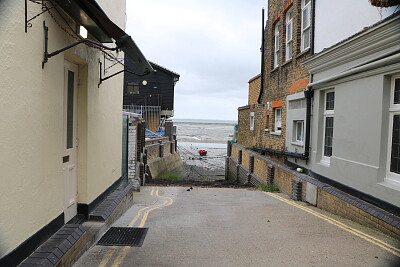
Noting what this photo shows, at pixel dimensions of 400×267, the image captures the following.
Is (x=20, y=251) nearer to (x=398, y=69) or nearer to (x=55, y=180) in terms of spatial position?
(x=55, y=180)

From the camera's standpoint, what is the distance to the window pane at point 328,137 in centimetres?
854

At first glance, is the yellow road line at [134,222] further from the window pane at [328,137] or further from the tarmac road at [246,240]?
the window pane at [328,137]

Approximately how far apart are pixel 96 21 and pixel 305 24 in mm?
8320

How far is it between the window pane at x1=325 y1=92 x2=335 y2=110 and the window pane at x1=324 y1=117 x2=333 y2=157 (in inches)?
11.7

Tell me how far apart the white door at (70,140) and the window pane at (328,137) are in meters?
6.45

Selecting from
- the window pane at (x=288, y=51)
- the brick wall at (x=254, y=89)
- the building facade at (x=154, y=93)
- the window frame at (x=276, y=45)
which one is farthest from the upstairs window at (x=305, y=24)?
the building facade at (x=154, y=93)

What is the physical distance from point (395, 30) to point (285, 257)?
411 centimetres

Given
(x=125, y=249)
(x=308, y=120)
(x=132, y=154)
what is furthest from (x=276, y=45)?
(x=125, y=249)

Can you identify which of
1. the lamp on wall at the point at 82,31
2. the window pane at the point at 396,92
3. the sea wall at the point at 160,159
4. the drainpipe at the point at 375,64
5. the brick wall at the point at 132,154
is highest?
the lamp on wall at the point at 82,31

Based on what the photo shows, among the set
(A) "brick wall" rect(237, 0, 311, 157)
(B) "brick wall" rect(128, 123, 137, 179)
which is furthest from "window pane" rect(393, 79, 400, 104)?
(B) "brick wall" rect(128, 123, 137, 179)

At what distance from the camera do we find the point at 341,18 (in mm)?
7988

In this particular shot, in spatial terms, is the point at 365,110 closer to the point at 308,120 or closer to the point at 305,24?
the point at 308,120

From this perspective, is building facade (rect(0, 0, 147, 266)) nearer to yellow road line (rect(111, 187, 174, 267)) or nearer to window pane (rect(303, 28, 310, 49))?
yellow road line (rect(111, 187, 174, 267))

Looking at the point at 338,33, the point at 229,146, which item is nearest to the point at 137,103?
the point at 229,146
